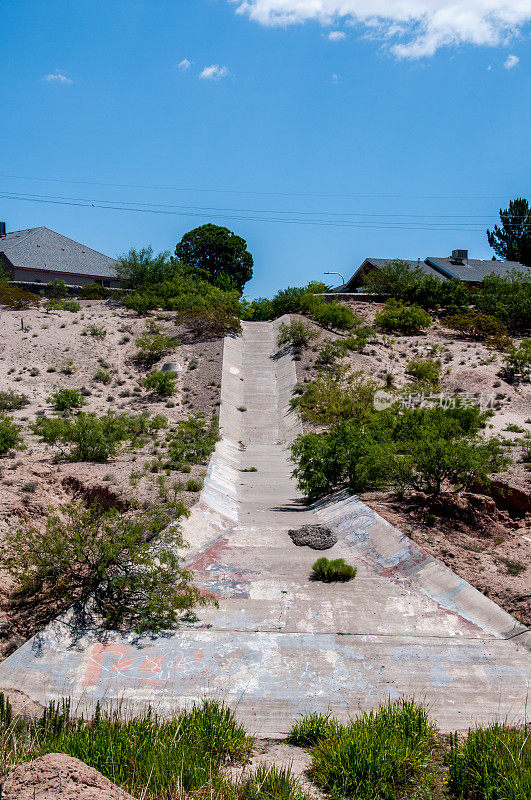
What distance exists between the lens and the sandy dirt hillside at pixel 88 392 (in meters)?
13.5

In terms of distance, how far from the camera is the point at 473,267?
51375 millimetres

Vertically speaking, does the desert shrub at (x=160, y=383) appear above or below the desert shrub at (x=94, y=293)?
below

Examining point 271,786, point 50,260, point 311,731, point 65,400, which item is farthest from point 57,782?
point 50,260

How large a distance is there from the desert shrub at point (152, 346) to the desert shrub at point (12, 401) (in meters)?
7.41

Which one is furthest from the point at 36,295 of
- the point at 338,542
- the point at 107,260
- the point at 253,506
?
the point at 338,542

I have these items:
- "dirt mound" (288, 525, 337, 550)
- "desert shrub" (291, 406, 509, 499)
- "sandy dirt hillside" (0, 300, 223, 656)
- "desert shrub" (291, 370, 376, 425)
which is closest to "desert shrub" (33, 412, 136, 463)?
"sandy dirt hillside" (0, 300, 223, 656)

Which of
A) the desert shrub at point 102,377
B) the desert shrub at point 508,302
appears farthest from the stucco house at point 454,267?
the desert shrub at point 102,377

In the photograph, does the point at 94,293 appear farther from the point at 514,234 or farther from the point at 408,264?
the point at 514,234

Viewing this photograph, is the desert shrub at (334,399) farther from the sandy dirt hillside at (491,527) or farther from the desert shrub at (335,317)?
the desert shrub at (335,317)

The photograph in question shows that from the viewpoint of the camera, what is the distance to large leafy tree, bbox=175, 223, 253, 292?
6181 centimetres

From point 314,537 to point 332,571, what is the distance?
6.83ft

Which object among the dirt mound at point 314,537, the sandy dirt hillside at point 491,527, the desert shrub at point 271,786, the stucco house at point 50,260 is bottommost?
the dirt mound at point 314,537

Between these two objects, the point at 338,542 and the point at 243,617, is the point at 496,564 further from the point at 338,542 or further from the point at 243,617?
the point at 243,617

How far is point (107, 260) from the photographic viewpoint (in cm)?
5016
